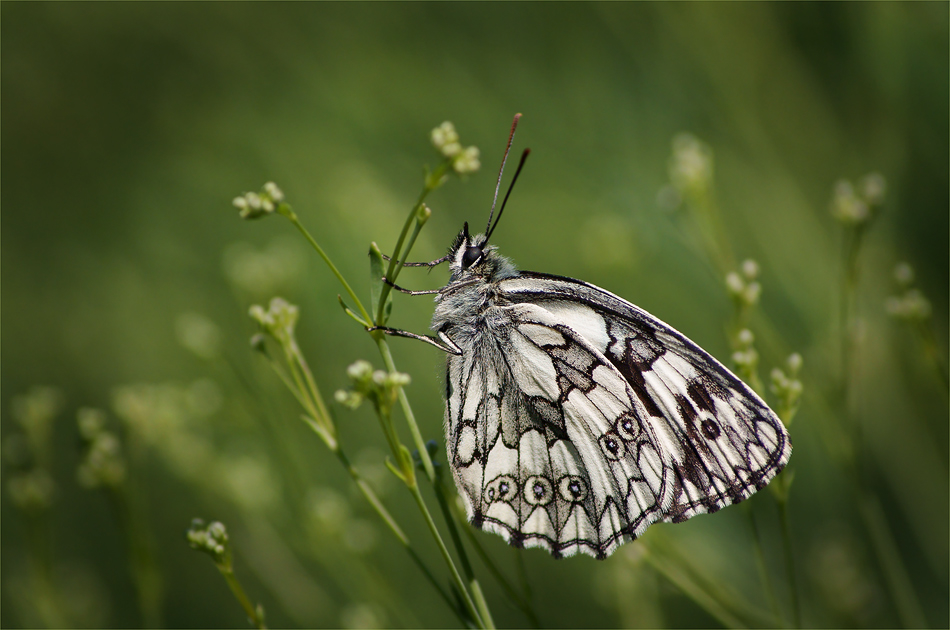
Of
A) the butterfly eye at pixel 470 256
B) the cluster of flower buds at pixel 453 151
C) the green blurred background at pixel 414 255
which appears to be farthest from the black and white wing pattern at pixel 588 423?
the cluster of flower buds at pixel 453 151

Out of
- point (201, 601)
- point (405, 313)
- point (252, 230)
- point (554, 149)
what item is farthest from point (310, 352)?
point (554, 149)

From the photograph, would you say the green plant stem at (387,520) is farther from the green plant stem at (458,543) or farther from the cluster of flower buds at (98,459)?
the cluster of flower buds at (98,459)

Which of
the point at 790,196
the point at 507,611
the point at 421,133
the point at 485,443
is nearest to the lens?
the point at 485,443

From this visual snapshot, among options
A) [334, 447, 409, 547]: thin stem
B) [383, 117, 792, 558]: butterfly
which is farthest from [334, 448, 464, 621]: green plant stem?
[383, 117, 792, 558]: butterfly

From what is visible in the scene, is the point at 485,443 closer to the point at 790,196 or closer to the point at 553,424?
the point at 553,424

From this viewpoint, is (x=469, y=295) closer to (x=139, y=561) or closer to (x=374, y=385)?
(x=374, y=385)
